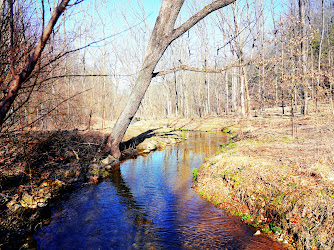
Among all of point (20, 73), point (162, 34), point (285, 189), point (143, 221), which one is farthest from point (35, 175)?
point (285, 189)

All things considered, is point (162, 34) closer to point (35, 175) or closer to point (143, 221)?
point (143, 221)

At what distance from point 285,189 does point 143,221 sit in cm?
304

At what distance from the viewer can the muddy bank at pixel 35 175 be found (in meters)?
4.10

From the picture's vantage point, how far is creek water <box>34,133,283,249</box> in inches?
150

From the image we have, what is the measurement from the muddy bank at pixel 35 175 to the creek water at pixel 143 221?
38 cm

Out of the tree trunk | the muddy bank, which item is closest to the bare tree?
the tree trunk

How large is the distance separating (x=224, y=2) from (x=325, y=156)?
15.7 ft

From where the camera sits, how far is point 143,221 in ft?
15.1

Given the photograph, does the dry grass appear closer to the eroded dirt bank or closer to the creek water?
the eroded dirt bank

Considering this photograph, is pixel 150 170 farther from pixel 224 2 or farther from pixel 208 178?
pixel 224 2

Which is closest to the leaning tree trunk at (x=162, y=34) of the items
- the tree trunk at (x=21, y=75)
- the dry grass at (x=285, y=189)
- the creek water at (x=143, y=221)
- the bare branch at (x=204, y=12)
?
the bare branch at (x=204, y=12)

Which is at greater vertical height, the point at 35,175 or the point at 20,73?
the point at 20,73

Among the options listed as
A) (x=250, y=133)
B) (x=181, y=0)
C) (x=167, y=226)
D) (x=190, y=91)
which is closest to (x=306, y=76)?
(x=250, y=133)

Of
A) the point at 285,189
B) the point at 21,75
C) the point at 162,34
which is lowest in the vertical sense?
the point at 285,189
